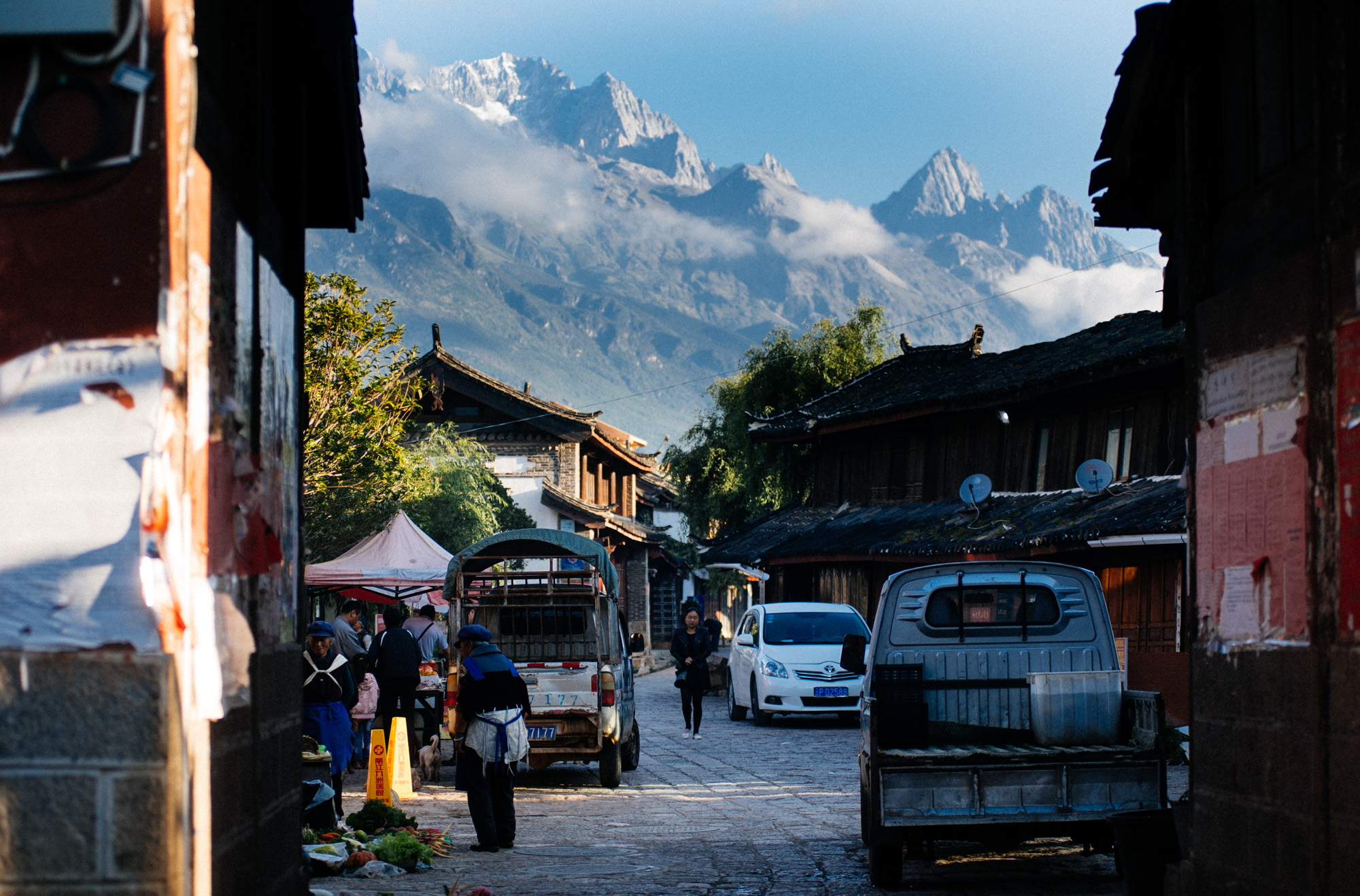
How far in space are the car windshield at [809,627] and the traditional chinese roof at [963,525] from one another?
10.3 feet

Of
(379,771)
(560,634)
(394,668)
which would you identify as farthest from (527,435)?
(379,771)

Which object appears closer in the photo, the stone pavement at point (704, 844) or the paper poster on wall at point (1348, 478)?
the paper poster on wall at point (1348, 478)

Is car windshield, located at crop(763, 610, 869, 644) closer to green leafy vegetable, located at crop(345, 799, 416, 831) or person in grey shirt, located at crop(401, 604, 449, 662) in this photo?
person in grey shirt, located at crop(401, 604, 449, 662)

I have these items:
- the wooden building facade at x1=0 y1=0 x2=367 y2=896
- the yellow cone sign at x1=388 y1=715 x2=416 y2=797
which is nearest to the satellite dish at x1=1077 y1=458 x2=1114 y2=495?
the yellow cone sign at x1=388 y1=715 x2=416 y2=797

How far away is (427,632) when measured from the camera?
17797 mm

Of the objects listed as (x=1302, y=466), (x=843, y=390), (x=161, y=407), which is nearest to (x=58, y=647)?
(x=161, y=407)

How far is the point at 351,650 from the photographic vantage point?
1506cm

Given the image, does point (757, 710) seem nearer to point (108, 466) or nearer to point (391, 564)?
point (391, 564)

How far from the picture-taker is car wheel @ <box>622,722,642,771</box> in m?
→ 15.8

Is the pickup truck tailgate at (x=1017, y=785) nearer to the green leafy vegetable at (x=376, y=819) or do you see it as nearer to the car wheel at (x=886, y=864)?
the car wheel at (x=886, y=864)

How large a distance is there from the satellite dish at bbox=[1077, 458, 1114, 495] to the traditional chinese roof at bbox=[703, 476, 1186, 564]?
254 mm

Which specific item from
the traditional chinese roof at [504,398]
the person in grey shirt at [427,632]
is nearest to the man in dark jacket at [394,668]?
the person in grey shirt at [427,632]

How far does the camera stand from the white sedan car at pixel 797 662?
69.6ft

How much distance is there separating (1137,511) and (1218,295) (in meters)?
14.2
